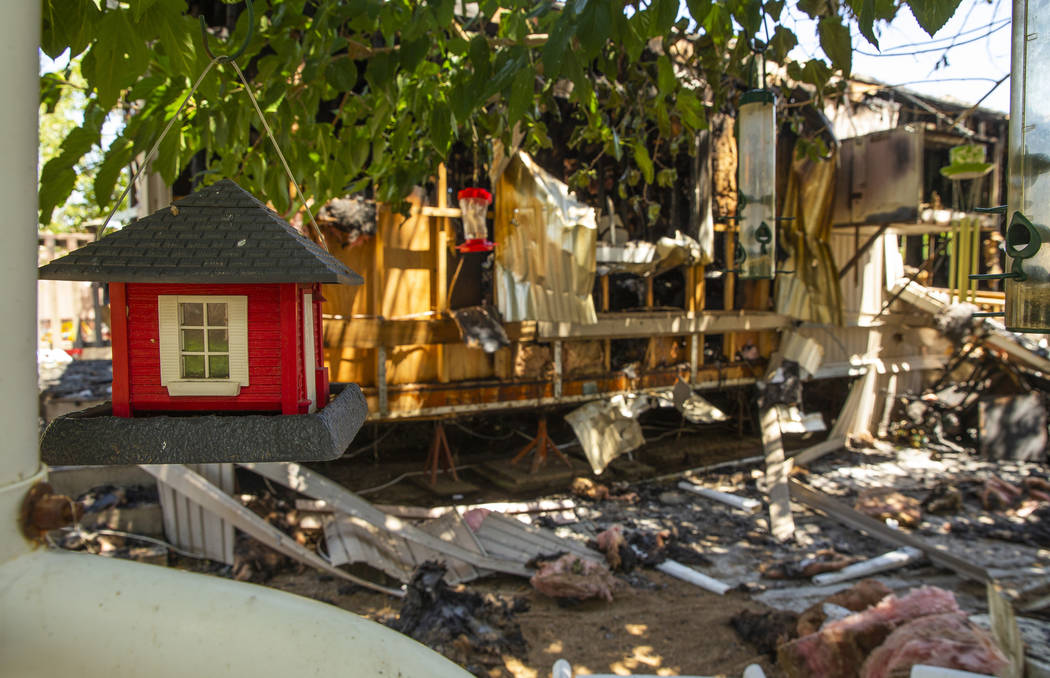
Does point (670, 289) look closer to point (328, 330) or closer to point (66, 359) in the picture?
point (328, 330)

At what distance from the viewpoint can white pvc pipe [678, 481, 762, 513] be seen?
9719 mm

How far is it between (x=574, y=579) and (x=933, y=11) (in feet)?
18.5

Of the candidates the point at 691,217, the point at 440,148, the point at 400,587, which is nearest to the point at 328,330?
the point at 400,587

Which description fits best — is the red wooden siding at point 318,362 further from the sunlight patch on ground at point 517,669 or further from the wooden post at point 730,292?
the wooden post at point 730,292

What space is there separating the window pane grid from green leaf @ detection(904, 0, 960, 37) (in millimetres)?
2237

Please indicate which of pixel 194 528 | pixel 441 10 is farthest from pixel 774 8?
pixel 194 528

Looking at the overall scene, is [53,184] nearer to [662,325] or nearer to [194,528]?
[194,528]

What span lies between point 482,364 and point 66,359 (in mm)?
7417

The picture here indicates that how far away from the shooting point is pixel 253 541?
7.09 m

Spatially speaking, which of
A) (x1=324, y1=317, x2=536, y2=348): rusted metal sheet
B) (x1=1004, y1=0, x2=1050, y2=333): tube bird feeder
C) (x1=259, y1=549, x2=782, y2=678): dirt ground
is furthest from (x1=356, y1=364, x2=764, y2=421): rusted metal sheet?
(x1=1004, y1=0, x2=1050, y2=333): tube bird feeder

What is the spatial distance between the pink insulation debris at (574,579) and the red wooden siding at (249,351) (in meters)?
5.08

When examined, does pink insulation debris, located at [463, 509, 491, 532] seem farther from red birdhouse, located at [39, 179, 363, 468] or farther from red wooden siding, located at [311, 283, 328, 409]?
red birdhouse, located at [39, 179, 363, 468]

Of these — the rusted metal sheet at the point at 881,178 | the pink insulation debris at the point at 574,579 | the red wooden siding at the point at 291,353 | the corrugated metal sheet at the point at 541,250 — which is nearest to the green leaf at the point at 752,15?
the red wooden siding at the point at 291,353

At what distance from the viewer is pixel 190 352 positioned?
2076 millimetres
